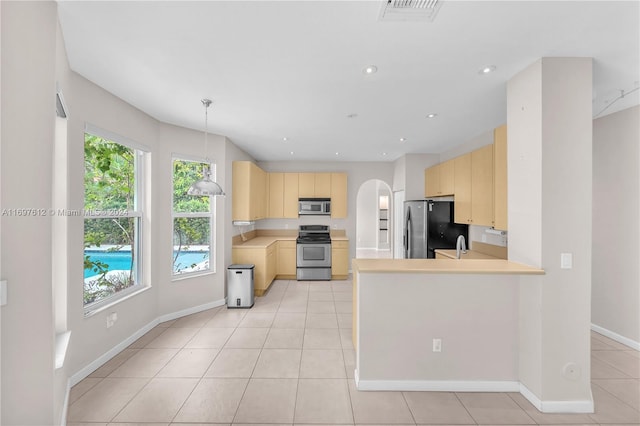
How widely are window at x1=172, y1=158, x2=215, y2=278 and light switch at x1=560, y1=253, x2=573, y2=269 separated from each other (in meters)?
4.11

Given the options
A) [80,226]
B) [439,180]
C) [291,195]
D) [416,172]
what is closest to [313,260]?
Result: [291,195]

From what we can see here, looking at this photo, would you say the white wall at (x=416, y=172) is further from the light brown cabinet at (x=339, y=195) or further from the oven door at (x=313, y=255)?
the oven door at (x=313, y=255)

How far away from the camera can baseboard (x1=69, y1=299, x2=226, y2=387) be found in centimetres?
245

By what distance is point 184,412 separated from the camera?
6.79 feet

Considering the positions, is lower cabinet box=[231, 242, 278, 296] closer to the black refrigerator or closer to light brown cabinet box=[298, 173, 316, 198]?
light brown cabinet box=[298, 173, 316, 198]

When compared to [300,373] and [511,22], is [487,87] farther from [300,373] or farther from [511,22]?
[300,373]

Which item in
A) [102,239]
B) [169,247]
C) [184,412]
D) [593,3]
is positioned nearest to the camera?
[593,3]

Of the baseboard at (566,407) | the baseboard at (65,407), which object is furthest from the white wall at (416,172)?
the baseboard at (65,407)

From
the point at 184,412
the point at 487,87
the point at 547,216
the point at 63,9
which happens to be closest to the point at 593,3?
the point at 487,87

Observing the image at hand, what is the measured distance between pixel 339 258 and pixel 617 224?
416 centimetres

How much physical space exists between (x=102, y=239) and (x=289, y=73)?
99.3 inches

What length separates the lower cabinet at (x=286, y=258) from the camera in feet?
19.2

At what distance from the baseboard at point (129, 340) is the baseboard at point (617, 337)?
5026 mm

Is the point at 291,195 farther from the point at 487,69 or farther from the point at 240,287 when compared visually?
the point at 487,69
